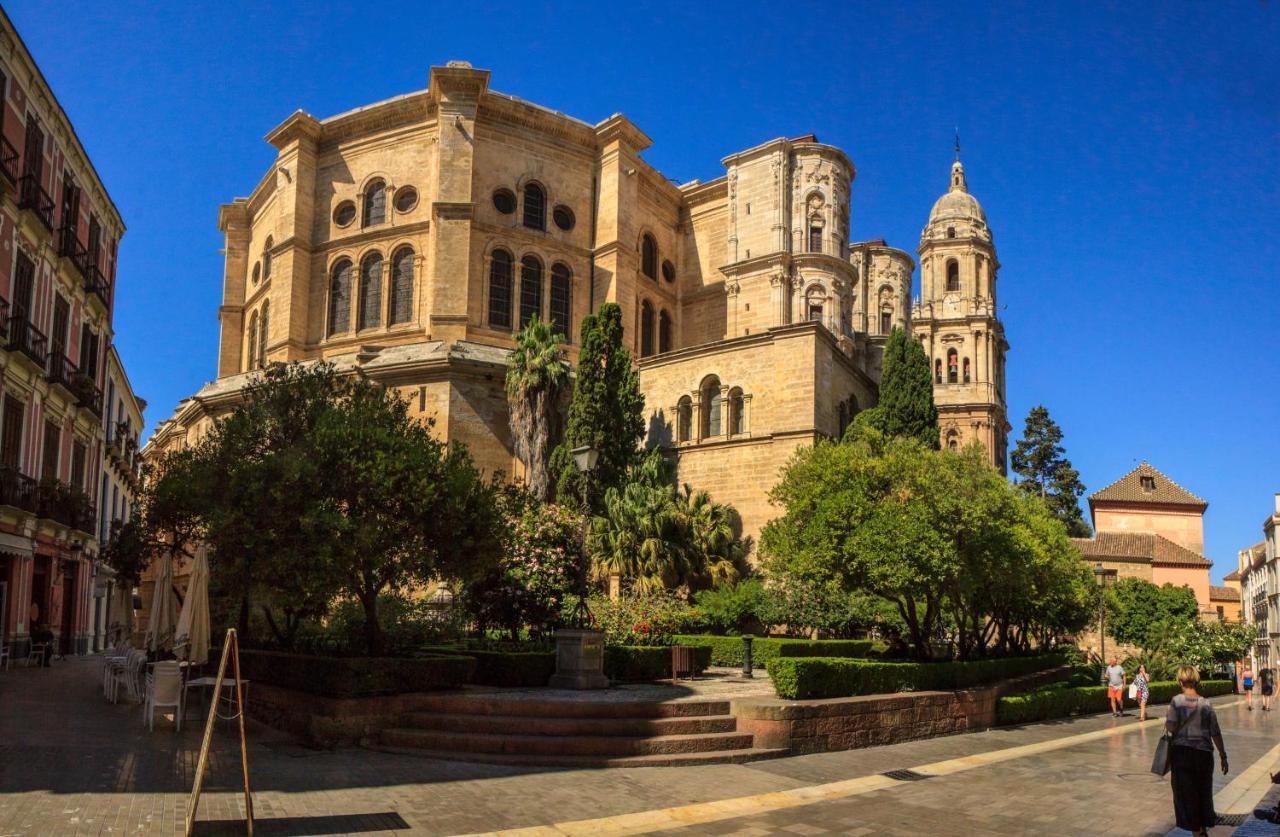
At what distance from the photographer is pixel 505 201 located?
38969 mm

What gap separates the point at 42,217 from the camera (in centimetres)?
2150

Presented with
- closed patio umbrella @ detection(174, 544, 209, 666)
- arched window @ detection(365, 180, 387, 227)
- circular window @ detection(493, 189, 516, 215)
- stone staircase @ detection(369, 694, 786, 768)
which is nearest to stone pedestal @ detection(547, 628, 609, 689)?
stone staircase @ detection(369, 694, 786, 768)

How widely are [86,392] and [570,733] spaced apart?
62.8 ft

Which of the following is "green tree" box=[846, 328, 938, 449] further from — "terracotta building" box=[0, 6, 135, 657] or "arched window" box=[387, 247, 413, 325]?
"terracotta building" box=[0, 6, 135, 657]

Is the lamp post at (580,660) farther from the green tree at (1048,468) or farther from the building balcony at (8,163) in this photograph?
the green tree at (1048,468)

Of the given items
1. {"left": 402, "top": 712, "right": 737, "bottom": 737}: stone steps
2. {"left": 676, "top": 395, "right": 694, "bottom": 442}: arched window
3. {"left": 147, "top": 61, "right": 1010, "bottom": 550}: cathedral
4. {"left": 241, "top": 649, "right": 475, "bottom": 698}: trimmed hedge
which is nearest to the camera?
{"left": 402, "top": 712, "right": 737, "bottom": 737}: stone steps

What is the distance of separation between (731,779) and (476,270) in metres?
28.9

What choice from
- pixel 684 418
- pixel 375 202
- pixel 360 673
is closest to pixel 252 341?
pixel 375 202

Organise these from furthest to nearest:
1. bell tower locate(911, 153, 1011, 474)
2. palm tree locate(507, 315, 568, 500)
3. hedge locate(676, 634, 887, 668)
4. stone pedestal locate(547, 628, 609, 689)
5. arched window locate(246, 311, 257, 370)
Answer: bell tower locate(911, 153, 1011, 474) < arched window locate(246, 311, 257, 370) < palm tree locate(507, 315, 568, 500) < hedge locate(676, 634, 887, 668) < stone pedestal locate(547, 628, 609, 689)

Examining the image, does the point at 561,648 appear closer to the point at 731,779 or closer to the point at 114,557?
the point at 731,779

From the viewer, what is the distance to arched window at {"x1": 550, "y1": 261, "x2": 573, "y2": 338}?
39062 millimetres

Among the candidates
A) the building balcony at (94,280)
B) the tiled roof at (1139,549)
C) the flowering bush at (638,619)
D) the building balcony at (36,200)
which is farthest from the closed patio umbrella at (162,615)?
the tiled roof at (1139,549)

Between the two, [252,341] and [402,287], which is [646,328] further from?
[252,341]

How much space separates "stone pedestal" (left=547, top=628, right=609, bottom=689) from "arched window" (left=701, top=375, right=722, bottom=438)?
65.0ft
